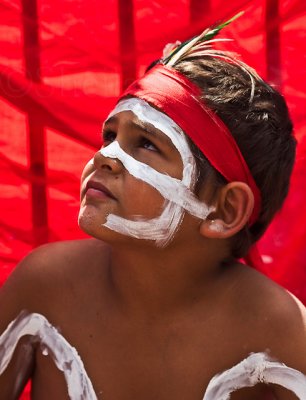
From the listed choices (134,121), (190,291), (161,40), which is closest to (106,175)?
(134,121)

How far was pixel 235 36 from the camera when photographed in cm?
215

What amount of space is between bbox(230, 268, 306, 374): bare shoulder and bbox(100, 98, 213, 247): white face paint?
20cm

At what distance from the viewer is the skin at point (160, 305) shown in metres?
1.66

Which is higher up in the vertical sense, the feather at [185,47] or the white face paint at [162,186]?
the feather at [185,47]

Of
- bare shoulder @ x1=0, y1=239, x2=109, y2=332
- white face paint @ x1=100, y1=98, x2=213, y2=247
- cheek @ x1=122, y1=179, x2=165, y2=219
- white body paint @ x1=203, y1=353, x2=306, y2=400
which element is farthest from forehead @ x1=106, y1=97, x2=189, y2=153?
white body paint @ x1=203, y1=353, x2=306, y2=400

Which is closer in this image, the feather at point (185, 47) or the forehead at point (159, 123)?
the forehead at point (159, 123)

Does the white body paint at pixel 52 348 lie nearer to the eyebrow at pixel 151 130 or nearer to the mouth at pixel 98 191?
the mouth at pixel 98 191

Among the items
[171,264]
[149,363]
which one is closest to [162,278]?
[171,264]

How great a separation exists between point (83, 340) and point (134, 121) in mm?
480

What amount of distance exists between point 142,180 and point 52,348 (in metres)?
0.44

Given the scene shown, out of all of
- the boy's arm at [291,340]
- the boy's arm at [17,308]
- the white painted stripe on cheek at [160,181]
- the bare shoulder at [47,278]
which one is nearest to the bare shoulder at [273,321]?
the boy's arm at [291,340]

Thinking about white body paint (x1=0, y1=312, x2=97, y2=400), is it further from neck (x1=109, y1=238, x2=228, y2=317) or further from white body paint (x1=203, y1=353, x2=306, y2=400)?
white body paint (x1=203, y1=353, x2=306, y2=400)

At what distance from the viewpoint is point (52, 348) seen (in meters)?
1.77

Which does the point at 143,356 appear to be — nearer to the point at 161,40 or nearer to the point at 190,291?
the point at 190,291
